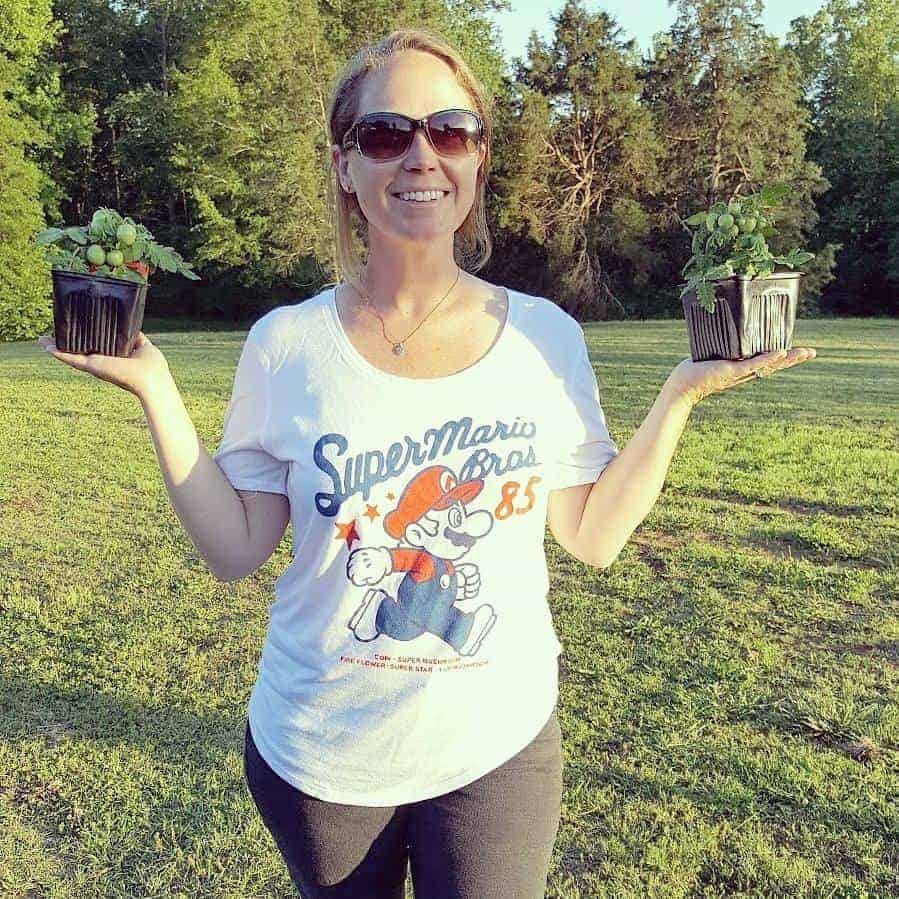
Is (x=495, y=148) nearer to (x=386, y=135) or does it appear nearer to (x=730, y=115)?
(x=730, y=115)

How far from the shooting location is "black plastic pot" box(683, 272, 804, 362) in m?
1.86

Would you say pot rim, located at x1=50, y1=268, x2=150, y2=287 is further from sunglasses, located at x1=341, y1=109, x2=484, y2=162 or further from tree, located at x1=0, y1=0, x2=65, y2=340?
tree, located at x1=0, y1=0, x2=65, y2=340

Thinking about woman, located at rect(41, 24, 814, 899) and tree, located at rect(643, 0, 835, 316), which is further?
tree, located at rect(643, 0, 835, 316)

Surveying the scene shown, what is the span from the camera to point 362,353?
70.2 inches

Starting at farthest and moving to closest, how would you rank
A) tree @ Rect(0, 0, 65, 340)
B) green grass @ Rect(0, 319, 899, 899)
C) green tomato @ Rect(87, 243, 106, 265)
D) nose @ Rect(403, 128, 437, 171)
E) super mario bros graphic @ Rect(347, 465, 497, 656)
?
tree @ Rect(0, 0, 65, 340) < green grass @ Rect(0, 319, 899, 899) < green tomato @ Rect(87, 243, 106, 265) < nose @ Rect(403, 128, 437, 171) < super mario bros graphic @ Rect(347, 465, 497, 656)

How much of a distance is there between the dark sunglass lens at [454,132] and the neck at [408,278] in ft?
0.58

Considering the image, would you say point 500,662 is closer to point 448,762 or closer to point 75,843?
point 448,762

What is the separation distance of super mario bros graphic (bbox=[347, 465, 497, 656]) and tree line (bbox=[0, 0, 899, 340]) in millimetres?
29091

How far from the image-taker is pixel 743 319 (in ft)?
6.18

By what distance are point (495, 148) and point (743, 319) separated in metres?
30.3

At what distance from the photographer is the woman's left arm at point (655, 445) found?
5.87 feet

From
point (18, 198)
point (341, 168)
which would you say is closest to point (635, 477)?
point (341, 168)

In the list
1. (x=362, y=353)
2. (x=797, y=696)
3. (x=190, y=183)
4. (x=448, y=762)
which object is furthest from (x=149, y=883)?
(x=190, y=183)

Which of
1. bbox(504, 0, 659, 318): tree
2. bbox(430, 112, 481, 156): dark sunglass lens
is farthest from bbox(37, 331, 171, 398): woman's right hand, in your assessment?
bbox(504, 0, 659, 318): tree
